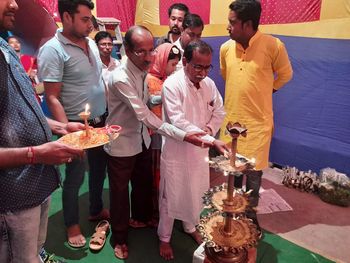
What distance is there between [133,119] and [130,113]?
56 mm

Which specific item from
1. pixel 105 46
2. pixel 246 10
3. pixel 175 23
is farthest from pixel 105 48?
pixel 246 10

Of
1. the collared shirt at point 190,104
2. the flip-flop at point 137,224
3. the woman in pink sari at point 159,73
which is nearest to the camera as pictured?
the collared shirt at point 190,104

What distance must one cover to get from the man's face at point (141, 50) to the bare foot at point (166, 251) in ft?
4.96

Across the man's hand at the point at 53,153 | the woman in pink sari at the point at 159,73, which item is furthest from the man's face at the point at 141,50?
the man's hand at the point at 53,153

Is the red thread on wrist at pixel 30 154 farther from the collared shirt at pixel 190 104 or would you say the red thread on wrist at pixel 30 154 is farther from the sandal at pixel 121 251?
the sandal at pixel 121 251

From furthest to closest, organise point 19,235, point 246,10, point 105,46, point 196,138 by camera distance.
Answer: point 105,46 → point 246,10 → point 196,138 → point 19,235

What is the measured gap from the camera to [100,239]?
2861 millimetres

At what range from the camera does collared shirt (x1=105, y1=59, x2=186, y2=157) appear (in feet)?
7.61

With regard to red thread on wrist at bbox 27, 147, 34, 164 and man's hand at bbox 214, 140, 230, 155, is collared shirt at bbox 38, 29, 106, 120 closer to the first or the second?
red thread on wrist at bbox 27, 147, 34, 164

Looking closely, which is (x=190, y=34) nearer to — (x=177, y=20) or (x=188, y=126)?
(x=177, y=20)

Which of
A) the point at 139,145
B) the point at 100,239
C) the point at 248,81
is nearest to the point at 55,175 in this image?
the point at 139,145

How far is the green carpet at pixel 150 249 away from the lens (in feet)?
8.93

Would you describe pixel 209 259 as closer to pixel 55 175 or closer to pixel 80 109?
pixel 55 175

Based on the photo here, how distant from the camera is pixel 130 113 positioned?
2482 millimetres
